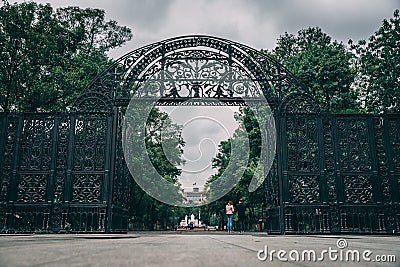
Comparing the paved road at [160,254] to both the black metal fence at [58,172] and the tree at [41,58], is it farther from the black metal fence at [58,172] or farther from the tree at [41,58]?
the tree at [41,58]

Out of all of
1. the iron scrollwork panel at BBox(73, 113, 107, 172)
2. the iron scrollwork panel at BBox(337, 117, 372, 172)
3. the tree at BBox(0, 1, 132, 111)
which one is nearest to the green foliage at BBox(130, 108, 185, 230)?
the tree at BBox(0, 1, 132, 111)

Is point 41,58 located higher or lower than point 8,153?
higher

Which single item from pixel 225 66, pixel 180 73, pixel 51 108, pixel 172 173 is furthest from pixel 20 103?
pixel 172 173

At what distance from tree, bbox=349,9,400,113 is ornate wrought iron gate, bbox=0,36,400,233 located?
3026 millimetres

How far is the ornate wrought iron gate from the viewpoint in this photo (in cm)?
1111

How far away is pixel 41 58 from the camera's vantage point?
557 inches

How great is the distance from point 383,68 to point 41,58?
491 inches

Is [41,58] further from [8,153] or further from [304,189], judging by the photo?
[304,189]

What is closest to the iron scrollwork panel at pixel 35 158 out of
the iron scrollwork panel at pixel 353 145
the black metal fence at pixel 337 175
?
the black metal fence at pixel 337 175

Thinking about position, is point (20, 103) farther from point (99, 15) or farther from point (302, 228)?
point (302, 228)

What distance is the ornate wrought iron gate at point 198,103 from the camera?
1111cm

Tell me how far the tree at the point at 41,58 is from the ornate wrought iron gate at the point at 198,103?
288 cm
